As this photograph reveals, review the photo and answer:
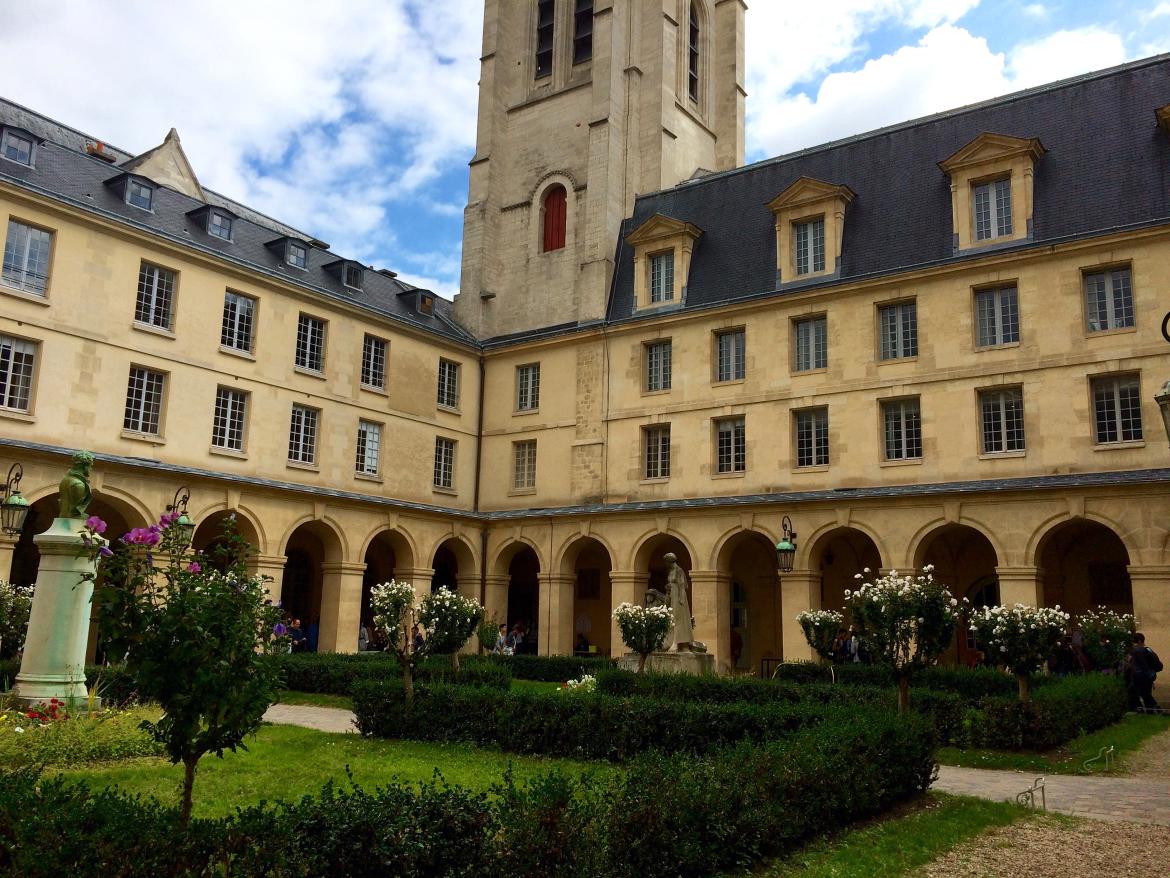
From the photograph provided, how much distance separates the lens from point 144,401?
24859mm

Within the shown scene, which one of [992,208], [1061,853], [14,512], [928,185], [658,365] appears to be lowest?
[1061,853]

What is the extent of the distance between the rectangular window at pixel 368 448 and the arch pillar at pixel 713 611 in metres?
10.5

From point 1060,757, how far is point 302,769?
10267 millimetres

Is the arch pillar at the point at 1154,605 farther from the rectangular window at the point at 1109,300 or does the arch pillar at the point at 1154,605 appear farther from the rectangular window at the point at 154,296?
the rectangular window at the point at 154,296

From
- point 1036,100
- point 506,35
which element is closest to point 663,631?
point 1036,100

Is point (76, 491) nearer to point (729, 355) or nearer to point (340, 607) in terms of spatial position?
point (340, 607)

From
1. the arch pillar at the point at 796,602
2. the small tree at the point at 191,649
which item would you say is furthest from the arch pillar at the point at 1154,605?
the small tree at the point at 191,649

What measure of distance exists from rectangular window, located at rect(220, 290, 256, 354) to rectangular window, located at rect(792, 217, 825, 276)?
52.6 feet

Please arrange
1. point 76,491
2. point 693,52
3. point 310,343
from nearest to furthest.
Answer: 1. point 76,491
2. point 310,343
3. point 693,52

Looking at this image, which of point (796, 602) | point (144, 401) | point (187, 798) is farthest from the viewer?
point (796, 602)

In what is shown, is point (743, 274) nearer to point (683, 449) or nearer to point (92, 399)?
point (683, 449)

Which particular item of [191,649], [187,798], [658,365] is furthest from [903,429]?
[187,798]

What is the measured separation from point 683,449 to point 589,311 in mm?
6204

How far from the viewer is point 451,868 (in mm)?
6234
